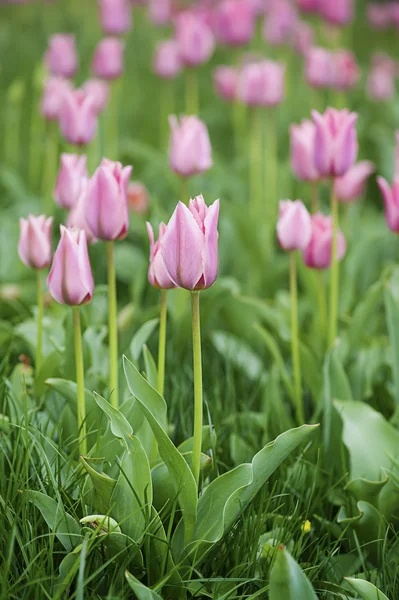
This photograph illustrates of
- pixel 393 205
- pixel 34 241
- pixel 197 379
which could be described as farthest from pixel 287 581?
pixel 393 205

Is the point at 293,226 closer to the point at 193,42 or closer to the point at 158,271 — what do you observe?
the point at 158,271

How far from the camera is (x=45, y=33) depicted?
605 centimetres

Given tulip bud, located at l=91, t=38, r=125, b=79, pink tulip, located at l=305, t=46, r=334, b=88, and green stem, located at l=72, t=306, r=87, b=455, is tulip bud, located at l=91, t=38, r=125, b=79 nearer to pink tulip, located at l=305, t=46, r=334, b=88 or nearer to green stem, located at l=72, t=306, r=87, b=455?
pink tulip, located at l=305, t=46, r=334, b=88

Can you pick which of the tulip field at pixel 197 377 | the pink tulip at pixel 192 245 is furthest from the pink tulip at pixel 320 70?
the pink tulip at pixel 192 245

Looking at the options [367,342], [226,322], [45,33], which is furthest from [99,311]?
[45,33]

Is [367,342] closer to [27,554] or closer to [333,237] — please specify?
[333,237]

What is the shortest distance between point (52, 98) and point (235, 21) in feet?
→ 3.83

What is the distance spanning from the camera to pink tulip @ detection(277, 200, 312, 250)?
164 centimetres

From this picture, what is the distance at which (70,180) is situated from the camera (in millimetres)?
1749

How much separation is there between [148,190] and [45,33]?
10.2ft

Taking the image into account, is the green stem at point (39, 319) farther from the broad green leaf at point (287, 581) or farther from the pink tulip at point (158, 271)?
the broad green leaf at point (287, 581)

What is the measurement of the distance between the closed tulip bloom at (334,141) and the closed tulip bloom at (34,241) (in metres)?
0.59

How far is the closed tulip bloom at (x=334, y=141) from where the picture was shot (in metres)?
1.69

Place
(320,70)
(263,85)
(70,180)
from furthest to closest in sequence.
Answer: (320,70), (263,85), (70,180)
